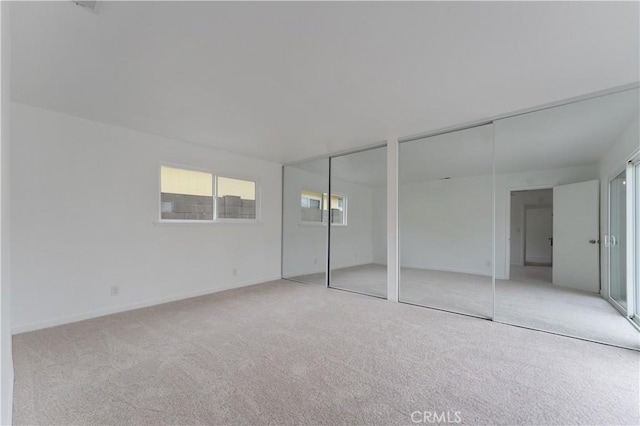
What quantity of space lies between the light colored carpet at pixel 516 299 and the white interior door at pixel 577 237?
1.00 ft

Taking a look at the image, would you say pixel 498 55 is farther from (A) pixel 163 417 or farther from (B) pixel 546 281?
(B) pixel 546 281

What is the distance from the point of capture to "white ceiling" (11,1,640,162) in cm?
172

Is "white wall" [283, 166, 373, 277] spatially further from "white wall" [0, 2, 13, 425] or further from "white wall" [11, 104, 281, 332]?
"white wall" [0, 2, 13, 425]

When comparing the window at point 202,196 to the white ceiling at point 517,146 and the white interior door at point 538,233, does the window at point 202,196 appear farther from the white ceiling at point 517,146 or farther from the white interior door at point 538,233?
the white interior door at point 538,233

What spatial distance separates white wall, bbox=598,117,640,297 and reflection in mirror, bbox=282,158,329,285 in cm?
419

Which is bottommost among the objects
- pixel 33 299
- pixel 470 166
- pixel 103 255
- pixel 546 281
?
pixel 546 281

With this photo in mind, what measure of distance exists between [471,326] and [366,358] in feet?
4.95

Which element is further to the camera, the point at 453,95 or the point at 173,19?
the point at 453,95

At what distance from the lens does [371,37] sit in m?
1.93

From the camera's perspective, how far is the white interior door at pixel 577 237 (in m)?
4.84

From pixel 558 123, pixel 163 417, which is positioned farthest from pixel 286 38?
pixel 558 123

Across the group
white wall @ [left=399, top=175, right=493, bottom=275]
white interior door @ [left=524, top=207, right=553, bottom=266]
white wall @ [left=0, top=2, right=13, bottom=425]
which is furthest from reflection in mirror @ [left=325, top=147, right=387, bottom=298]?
white interior door @ [left=524, top=207, right=553, bottom=266]

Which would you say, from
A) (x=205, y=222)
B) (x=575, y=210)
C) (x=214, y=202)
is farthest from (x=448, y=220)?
(x=205, y=222)

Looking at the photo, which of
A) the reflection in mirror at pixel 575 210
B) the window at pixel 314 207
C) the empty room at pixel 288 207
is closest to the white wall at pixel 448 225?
the reflection in mirror at pixel 575 210
